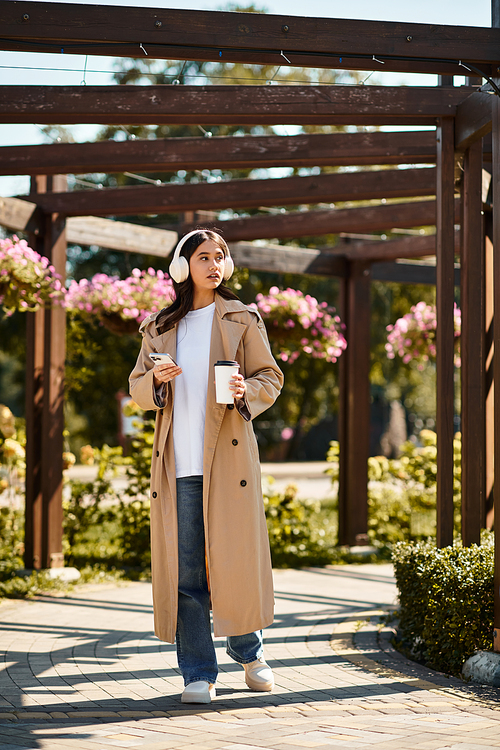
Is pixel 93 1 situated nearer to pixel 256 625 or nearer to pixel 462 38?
pixel 462 38

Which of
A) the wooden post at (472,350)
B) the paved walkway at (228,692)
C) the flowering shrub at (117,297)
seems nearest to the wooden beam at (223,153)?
the wooden post at (472,350)

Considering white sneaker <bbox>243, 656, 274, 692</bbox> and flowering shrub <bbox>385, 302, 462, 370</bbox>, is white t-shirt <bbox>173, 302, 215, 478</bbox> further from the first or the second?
flowering shrub <bbox>385, 302, 462, 370</bbox>

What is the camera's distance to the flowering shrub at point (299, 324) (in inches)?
287

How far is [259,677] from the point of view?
135 inches

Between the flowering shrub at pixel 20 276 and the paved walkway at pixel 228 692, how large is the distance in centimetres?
200

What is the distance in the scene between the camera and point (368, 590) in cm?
612

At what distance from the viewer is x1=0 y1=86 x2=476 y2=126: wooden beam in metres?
4.04

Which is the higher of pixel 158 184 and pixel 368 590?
pixel 158 184

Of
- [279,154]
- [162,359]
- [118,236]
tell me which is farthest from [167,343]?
[118,236]

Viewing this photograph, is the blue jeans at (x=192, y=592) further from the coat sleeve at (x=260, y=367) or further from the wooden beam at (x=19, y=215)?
the wooden beam at (x=19, y=215)

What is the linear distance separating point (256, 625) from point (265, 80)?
2480 mm

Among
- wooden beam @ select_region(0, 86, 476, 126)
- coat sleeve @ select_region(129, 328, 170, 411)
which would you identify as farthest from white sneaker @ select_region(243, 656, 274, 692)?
wooden beam @ select_region(0, 86, 476, 126)

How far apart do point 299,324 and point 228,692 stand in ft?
14.2

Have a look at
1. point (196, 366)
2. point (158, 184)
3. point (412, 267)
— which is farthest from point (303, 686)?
point (412, 267)
